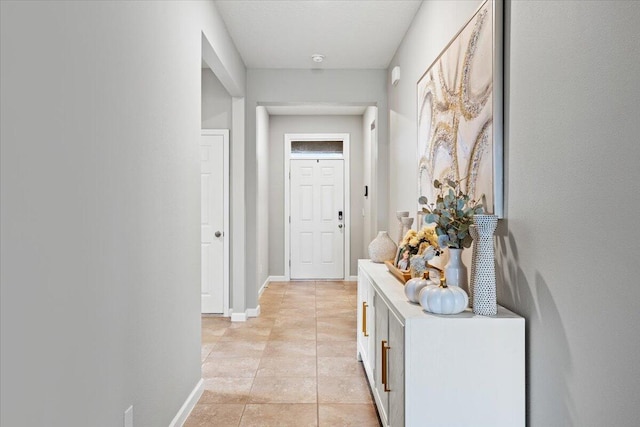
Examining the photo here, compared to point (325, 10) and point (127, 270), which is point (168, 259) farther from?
point (325, 10)

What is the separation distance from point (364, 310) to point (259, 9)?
227 cm

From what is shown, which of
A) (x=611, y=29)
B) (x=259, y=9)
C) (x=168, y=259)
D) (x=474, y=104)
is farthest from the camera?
(x=259, y=9)

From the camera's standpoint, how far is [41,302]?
1.19 metres

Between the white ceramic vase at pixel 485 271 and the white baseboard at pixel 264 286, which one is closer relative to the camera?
the white ceramic vase at pixel 485 271

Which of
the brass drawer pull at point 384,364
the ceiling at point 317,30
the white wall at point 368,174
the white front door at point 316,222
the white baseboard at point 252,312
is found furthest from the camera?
the white front door at point 316,222

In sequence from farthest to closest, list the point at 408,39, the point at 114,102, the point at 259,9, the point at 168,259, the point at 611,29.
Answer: the point at 408,39, the point at 259,9, the point at 168,259, the point at 114,102, the point at 611,29

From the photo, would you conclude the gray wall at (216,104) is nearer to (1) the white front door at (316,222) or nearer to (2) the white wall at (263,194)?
(2) the white wall at (263,194)

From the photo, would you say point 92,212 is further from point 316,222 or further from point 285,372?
point 316,222

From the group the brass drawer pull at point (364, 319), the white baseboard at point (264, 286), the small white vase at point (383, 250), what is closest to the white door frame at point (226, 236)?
the white baseboard at point (264, 286)

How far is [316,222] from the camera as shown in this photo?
7.21 metres

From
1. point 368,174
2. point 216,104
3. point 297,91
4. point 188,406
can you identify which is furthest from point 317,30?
point 368,174

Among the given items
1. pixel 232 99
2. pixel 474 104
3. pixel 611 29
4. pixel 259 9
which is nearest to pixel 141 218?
pixel 474 104

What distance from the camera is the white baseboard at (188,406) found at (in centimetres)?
238

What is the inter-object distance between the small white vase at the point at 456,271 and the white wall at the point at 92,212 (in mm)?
1276
